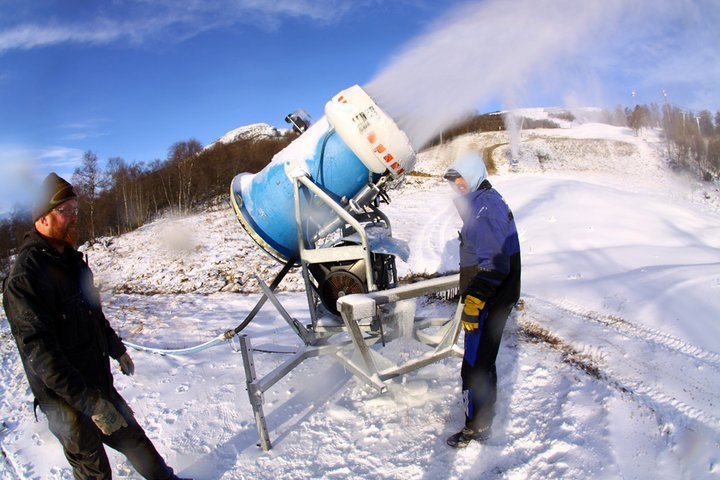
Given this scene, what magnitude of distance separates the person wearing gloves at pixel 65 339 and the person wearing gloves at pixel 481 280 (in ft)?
8.30

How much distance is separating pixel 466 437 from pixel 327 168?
2731mm

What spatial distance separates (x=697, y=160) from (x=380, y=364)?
35.2m

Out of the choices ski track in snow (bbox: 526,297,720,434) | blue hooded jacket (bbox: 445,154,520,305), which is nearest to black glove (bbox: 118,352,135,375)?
blue hooded jacket (bbox: 445,154,520,305)

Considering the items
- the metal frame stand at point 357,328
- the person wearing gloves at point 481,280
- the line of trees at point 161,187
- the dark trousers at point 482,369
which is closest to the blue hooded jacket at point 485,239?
the person wearing gloves at point 481,280

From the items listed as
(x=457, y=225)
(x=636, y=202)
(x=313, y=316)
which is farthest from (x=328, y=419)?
(x=636, y=202)

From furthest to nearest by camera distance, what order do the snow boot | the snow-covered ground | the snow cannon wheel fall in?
1. the snow cannon wheel
2. the snow boot
3. the snow-covered ground

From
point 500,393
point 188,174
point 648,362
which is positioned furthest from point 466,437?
point 188,174

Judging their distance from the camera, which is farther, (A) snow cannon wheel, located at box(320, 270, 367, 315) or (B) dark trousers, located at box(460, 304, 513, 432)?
(A) snow cannon wheel, located at box(320, 270, 367, 315)

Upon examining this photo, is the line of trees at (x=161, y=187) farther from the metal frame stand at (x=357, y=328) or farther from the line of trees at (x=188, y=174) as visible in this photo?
the metal frame stand at (x=357, y=328)

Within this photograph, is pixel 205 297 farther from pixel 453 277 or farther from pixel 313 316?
pixel 453 277

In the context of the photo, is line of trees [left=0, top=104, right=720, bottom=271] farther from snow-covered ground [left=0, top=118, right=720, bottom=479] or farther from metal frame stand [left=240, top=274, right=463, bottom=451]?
metal frame stand [left=240, top=274, right=463, bottom=451]

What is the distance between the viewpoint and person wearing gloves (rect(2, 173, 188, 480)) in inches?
98.8

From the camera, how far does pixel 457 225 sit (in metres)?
16.2

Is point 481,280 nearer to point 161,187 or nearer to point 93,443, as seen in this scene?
point 93,443
